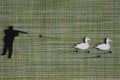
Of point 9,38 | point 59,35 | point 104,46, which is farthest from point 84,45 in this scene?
point 9,38

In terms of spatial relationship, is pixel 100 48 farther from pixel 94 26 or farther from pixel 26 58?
pixel 26 58

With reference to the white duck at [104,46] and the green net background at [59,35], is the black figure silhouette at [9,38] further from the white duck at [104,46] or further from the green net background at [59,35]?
the white duck at [104,46]

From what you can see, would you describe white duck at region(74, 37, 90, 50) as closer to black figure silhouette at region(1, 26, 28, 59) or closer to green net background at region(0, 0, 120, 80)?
green net background at region(0, 0, 120, 80)

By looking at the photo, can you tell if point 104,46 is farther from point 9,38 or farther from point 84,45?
point 9,38

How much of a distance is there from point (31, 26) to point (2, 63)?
90 centimetres

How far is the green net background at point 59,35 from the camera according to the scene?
6316 mm

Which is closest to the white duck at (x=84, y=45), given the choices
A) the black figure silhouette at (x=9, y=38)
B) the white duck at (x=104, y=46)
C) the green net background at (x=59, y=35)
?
the green net background at (x=59, y=35)

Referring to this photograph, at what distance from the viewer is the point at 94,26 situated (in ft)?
20.8

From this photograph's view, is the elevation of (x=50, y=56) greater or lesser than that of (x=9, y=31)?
lesser

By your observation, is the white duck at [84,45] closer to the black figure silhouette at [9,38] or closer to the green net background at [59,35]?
the green net background at [59,35]

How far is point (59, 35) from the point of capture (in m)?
6.35

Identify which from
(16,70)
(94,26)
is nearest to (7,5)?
(16,70)

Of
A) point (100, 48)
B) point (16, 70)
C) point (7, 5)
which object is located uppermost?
point (7, 5)

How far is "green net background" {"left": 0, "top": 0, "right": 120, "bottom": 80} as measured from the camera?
20.7 feet
